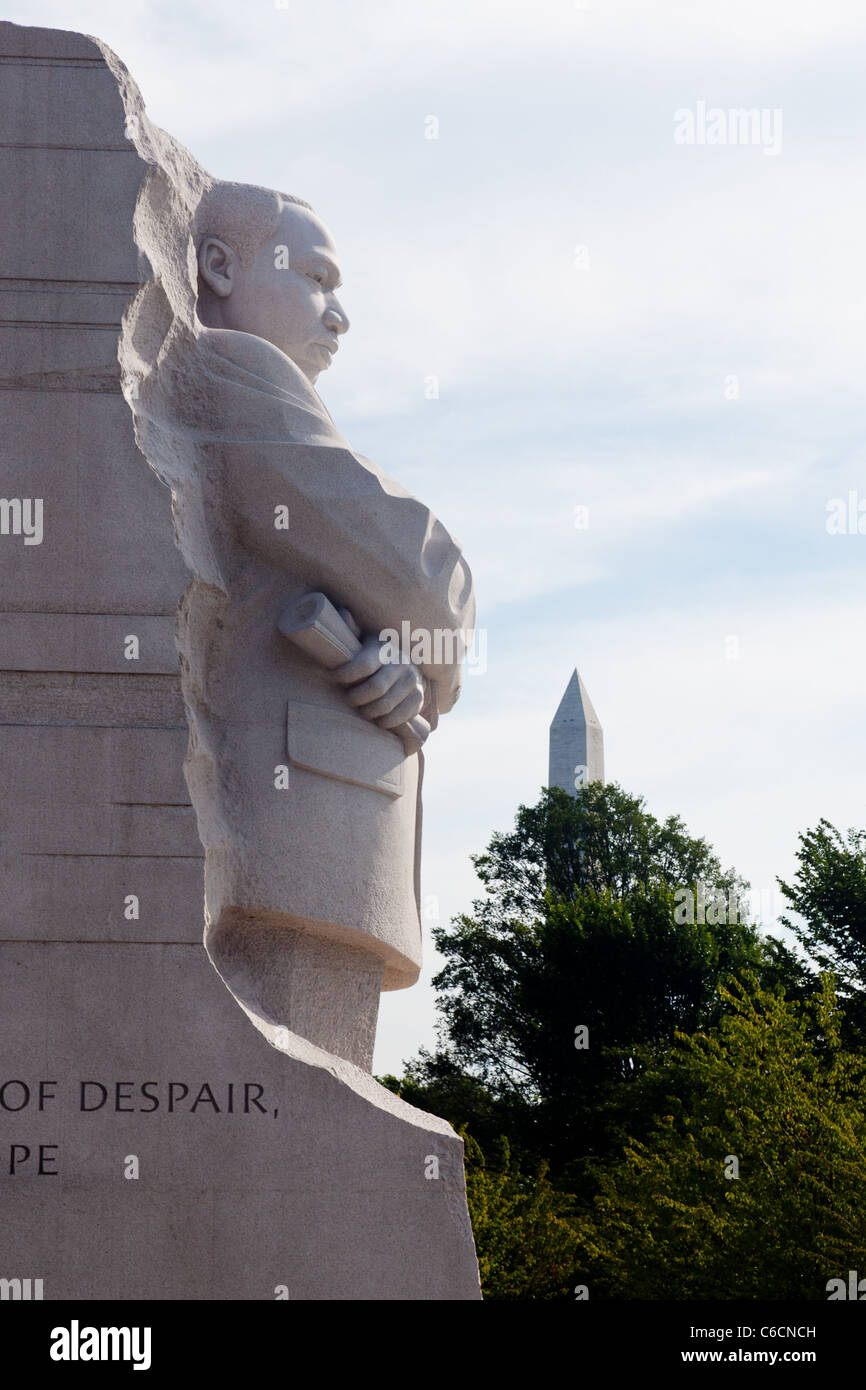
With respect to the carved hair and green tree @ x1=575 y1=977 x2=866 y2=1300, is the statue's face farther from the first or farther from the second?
green tree @ x1=575 y1=977 x2=866 y2=1300

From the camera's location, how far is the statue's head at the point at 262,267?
7.14 meters

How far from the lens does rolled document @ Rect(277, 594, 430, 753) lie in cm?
631

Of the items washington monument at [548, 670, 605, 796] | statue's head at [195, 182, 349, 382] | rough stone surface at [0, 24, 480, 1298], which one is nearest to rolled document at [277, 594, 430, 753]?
rough stone surface at [0, 24, 480, 1298]

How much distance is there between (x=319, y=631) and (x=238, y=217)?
2023 mm

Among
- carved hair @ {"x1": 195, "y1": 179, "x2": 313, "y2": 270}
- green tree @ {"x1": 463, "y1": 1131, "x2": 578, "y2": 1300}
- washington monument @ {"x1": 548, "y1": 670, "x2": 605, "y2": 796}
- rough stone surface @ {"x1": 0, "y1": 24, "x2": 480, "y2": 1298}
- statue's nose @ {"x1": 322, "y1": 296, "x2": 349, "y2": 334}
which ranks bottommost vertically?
green tree @ {"x1": 463, "y1": 1131, "x2": 578, "y2": 1300}

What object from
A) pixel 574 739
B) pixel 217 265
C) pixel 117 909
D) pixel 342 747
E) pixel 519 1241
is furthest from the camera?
pixel 574 739

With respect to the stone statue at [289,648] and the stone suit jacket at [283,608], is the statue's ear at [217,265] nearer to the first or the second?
the stone statue at [289,648]

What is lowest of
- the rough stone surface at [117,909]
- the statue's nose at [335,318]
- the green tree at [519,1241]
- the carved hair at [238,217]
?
the green tree at [519,1241]

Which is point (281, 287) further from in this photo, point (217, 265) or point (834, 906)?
point (834, 906)

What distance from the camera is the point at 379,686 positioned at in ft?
21.2

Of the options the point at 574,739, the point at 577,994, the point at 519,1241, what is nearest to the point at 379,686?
the point at 519,1241

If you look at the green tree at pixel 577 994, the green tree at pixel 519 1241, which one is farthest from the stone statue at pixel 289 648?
the green tree at pixel 577 994

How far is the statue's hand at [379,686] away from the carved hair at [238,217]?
1.87 metres
